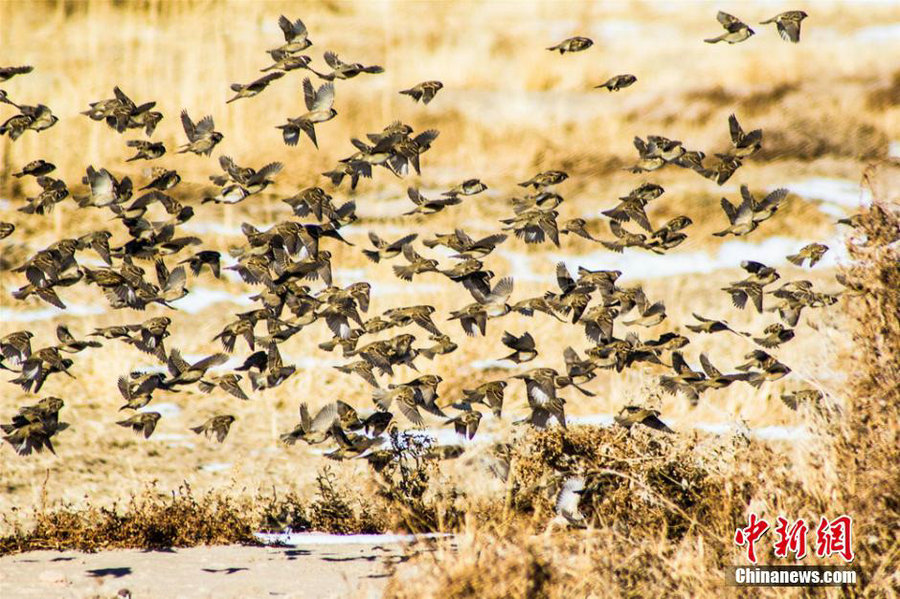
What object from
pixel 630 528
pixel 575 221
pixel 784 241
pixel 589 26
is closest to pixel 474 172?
pixel 784 241

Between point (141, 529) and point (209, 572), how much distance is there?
135cm

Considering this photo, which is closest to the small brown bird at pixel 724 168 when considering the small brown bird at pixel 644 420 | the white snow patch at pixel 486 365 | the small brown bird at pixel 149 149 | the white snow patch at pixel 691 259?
the small brown bird at pixel 644 420

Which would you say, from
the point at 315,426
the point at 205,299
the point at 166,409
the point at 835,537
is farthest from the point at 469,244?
the point at 205,299

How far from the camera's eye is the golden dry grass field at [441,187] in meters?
14.3

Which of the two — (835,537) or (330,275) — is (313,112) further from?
(835,537)

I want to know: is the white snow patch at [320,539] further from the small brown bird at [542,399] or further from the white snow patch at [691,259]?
the white snow patch at [691,259]

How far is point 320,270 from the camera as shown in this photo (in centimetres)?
1111

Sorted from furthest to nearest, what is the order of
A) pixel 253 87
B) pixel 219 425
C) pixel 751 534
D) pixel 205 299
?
pixel 205 299, pixel 253 87, pixel 219 425, pixel 751 534

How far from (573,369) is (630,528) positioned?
1.47 metres

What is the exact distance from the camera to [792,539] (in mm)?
8281

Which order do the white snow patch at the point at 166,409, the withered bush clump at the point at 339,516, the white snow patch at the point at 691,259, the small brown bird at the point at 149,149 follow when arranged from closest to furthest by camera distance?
the small brown bird at the point at 149,149, the withered bush clump at the point at 339,516, the white snow patch at the point at 166,409, the white snow patch at the point at 691,259

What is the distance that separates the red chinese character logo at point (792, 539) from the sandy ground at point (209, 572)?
2638 mm

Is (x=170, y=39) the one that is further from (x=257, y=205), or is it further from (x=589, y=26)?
(x=589, y=26)

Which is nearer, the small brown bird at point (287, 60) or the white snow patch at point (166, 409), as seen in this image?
the small brown bird at point (287, 60)
